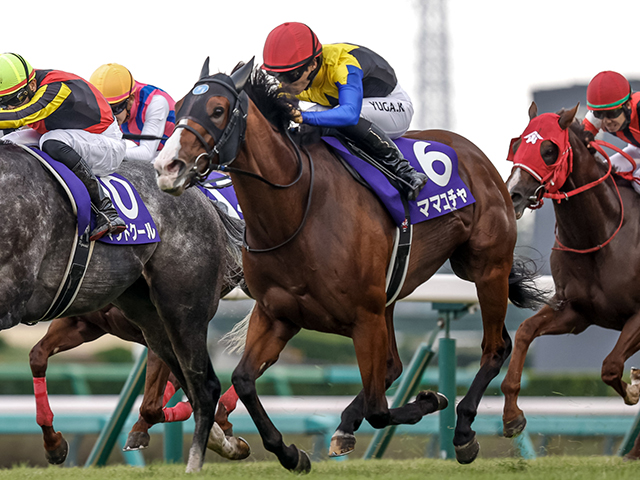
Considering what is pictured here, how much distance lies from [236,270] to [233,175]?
1.25 meters

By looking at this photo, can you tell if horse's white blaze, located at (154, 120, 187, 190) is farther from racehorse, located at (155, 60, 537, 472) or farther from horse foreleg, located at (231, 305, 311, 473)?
horse foreleg, located at (231, 305, 311, 473)

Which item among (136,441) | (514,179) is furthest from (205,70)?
(136,441)

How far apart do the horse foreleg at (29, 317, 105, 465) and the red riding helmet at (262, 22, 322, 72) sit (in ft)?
6.28

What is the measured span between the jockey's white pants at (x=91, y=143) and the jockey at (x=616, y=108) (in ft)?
7.93

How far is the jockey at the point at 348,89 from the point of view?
3312 millimetres

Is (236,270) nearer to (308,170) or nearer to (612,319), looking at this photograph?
(308,170)

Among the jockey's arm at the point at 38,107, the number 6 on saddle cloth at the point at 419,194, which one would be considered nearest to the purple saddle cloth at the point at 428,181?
the number 6 on saddle cloth at the point at 419,194

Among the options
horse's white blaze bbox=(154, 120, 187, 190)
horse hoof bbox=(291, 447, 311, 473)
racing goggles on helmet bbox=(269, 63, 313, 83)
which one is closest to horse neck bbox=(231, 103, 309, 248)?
racing goggles on helmet bbox=(269, 63, 313, 83)

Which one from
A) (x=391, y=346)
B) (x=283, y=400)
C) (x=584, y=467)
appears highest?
(x=391, y=346)

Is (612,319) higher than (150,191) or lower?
lower

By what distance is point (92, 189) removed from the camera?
352 centimetres

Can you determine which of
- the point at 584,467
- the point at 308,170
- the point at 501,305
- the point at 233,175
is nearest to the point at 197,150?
→ the point at 233,175

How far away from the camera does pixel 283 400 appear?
5617 millimetres

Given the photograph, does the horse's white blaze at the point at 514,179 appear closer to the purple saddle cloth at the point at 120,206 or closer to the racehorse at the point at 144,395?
the racehorse at the point at 144,395
